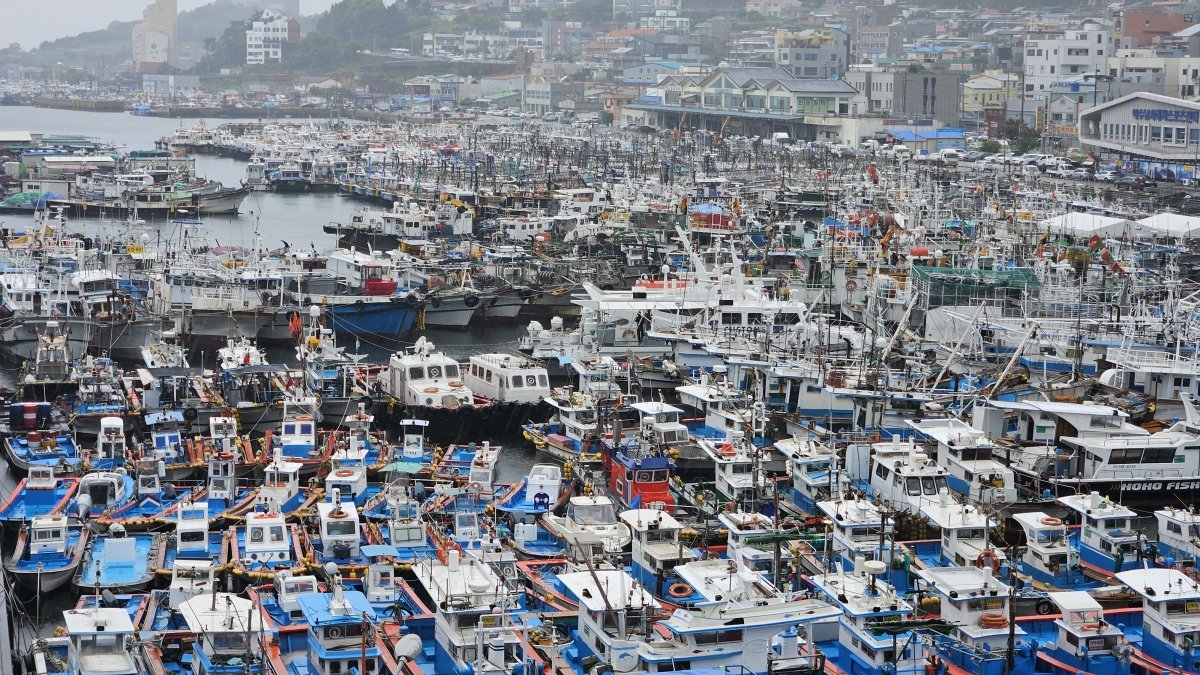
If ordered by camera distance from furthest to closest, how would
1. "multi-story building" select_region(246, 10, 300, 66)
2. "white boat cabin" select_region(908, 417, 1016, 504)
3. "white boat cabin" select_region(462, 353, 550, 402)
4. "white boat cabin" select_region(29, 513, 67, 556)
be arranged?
"multi-story building" select_region(246, 10, 300, 66), "white boat cabin" select_region(462, 353, 550, 402), "white boat cabin" select_region(908, 417, 1016, 504), "white boat cabin" select_region(29, 513, 67, 556)

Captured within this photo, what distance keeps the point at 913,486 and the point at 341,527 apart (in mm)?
4275

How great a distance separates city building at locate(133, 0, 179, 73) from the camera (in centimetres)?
12099

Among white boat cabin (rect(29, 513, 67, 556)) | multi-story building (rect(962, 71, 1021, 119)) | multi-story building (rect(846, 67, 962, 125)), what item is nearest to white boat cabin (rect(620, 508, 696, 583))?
white boat cabin (rect(29, 513, 67, 556))

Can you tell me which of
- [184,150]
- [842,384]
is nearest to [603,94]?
[184,150]

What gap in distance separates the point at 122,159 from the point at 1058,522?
39.2 meters

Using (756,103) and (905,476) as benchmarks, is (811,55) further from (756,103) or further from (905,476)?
(905,476)

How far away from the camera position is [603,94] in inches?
2906

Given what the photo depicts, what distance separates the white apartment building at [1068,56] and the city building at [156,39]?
72273mm

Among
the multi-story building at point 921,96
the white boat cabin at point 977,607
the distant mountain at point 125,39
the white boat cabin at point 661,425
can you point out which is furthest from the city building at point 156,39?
the white boat cabin at point 977,607

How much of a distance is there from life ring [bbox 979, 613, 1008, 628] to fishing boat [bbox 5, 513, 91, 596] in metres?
6.09

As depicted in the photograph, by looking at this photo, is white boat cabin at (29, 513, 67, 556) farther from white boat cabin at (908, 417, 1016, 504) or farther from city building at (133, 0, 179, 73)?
city building at (133, 0, 179, 73)

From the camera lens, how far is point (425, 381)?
17891 millimetres

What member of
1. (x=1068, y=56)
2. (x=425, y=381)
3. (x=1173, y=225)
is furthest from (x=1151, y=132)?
(x=425, y=381)

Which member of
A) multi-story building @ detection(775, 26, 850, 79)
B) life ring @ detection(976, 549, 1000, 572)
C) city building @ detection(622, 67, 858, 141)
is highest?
multi-story building @ detection(775, 26, 850, 79)
